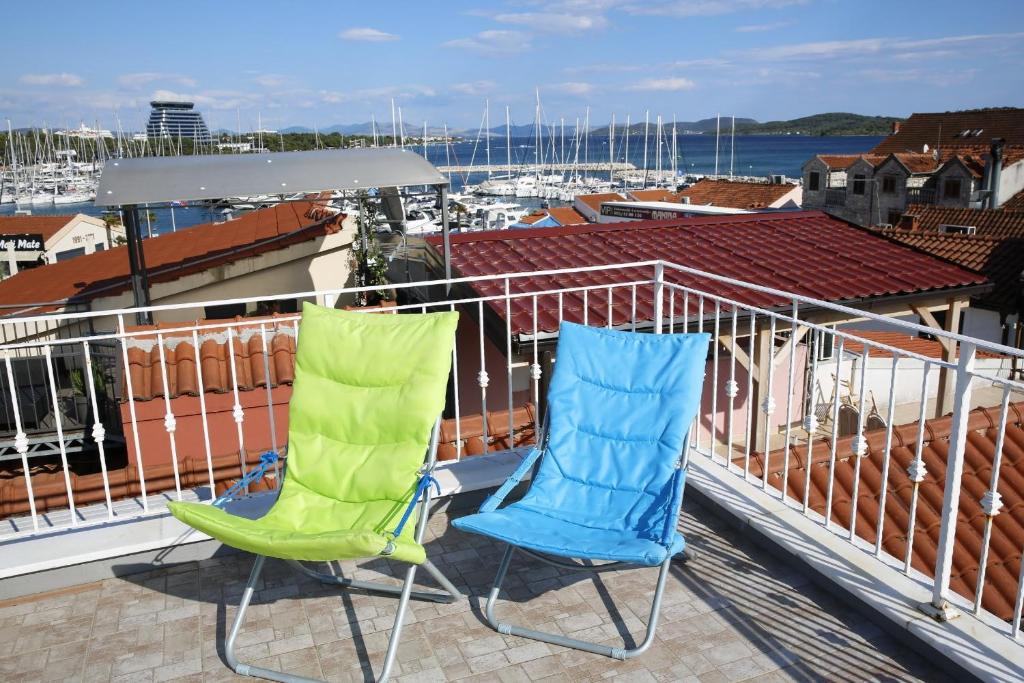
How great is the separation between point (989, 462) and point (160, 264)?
11.6 meters

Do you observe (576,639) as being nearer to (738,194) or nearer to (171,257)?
(171,257)

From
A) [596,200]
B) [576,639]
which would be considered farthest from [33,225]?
[576,639]

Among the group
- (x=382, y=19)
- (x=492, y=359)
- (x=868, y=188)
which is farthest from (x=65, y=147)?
(x=492, y=359)

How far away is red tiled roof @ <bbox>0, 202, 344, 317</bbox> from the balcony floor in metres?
9.51

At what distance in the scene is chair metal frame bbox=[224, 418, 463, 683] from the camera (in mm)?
2418

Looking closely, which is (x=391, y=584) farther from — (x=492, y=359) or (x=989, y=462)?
(x=492, y=359)

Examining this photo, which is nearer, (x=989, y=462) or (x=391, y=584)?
(x=391, y=584)

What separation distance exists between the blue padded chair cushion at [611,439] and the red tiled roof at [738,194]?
92.1 feet

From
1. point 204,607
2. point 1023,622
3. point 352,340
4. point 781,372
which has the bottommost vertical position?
point 781,372

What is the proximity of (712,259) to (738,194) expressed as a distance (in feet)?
79.4

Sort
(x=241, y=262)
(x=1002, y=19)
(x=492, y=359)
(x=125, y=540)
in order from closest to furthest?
(x=125, y=540)
(x=492, y=359)
(x=241, y=262)
(x=1002, y=19)

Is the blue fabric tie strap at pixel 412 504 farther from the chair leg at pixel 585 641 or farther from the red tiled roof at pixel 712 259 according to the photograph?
the red tiled roof at pixel 712 259

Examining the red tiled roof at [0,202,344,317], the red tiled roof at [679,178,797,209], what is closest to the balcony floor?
the red tiled roof at [0,202,344,317]

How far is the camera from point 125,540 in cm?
311
